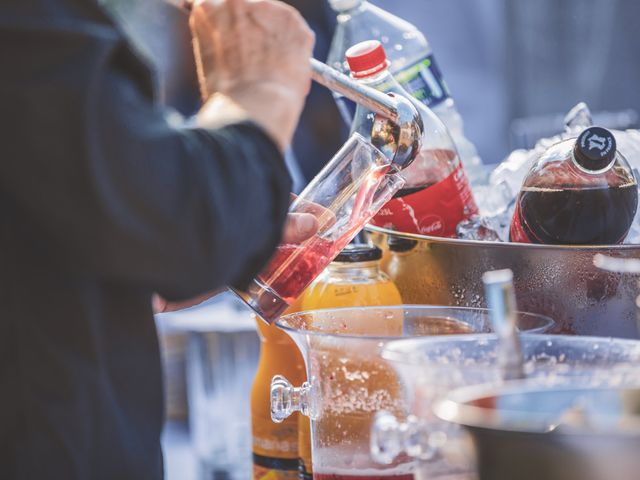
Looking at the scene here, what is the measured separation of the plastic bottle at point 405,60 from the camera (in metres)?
1.25

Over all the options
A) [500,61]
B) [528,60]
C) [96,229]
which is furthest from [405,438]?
[528,60]

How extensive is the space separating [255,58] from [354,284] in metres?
0.36

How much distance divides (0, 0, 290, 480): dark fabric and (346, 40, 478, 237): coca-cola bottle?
392 millimetres

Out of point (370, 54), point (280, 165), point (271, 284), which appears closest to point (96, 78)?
point (280, 165)

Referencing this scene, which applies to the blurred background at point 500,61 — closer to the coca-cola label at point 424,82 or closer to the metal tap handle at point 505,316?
the coca-cola label at point 424,82

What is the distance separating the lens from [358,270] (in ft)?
3.50

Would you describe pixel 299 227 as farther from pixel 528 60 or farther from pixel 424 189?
pixel 528 60

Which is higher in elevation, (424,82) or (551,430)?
(424,82)

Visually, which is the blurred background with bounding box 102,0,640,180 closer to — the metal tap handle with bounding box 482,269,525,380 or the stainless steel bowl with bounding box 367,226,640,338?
the stainless steel bowl with bounding box 367,226,640,338

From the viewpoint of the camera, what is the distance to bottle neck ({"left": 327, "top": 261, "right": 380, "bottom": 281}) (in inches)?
41.8

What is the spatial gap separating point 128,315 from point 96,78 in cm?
19

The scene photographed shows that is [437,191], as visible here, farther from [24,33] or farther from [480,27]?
[480,27]

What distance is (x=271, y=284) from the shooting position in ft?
3.09

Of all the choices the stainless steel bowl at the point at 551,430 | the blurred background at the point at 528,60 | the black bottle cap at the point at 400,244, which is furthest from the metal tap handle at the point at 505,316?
the blurred background at the point at 528,60
